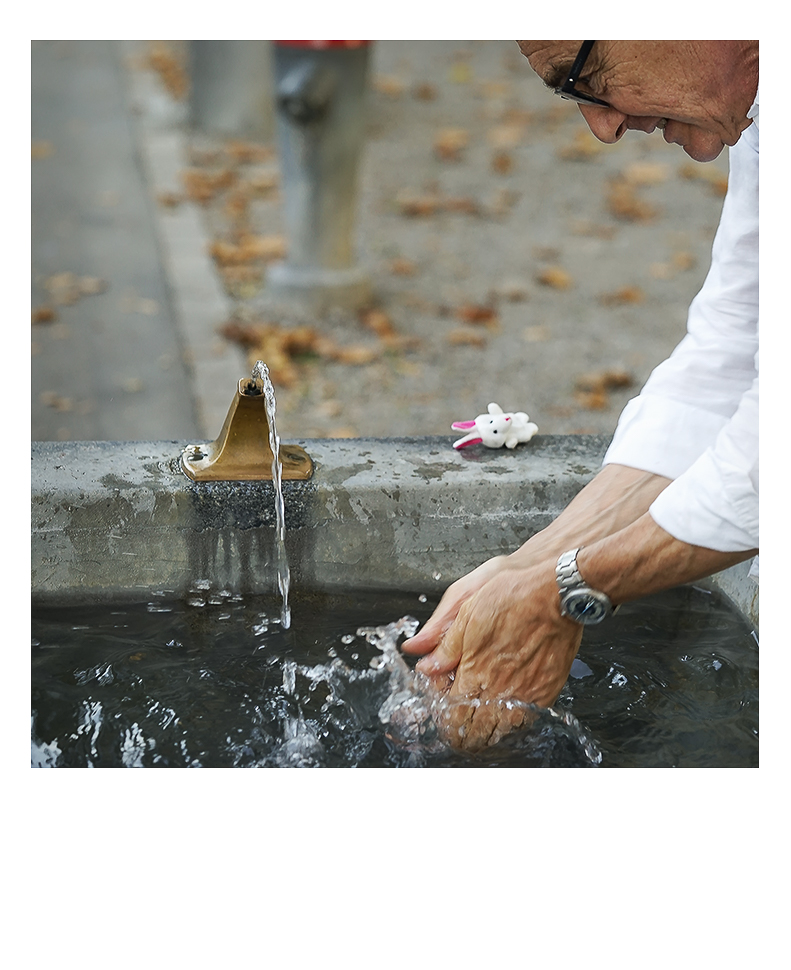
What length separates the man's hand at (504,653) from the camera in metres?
1.74

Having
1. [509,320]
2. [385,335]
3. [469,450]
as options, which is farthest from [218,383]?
[469,450]

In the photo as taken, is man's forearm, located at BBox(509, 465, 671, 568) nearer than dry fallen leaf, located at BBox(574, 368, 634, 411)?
Yes

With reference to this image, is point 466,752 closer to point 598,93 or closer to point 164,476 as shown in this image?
point 164,476

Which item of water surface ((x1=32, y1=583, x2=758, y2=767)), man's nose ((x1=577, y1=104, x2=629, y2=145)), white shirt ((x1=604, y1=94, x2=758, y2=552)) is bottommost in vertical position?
water surface ((x1=32, y1=583, x2=758, y2=767))

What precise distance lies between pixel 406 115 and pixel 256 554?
5.68 meters

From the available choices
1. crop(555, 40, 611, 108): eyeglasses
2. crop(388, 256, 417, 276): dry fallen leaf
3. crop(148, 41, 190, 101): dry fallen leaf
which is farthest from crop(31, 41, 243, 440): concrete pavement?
crop(555, 40, 611, 108): eyeglasses

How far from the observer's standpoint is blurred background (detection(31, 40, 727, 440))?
14.0ft

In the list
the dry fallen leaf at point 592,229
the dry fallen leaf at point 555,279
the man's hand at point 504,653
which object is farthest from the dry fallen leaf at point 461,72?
the man's hand at point 504,653

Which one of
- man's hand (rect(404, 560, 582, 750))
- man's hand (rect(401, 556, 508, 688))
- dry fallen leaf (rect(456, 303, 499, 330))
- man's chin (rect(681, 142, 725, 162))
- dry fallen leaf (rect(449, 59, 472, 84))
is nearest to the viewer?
man's chin (rect(681, 142, 725, 162))

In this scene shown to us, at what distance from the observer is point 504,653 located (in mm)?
1761

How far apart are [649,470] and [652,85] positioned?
673mm

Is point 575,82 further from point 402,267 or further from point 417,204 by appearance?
point 417,204

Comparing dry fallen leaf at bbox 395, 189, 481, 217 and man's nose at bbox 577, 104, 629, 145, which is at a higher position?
dry fallen leaf at bbox 395, 189, 481, 217

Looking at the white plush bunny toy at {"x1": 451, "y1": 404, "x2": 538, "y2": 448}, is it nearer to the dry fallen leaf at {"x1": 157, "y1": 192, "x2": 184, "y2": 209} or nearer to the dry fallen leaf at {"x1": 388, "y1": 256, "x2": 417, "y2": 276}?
the dry fallen leaf at {"x1": 388, "y1": 256, "x2": 417, "y2": 276}
